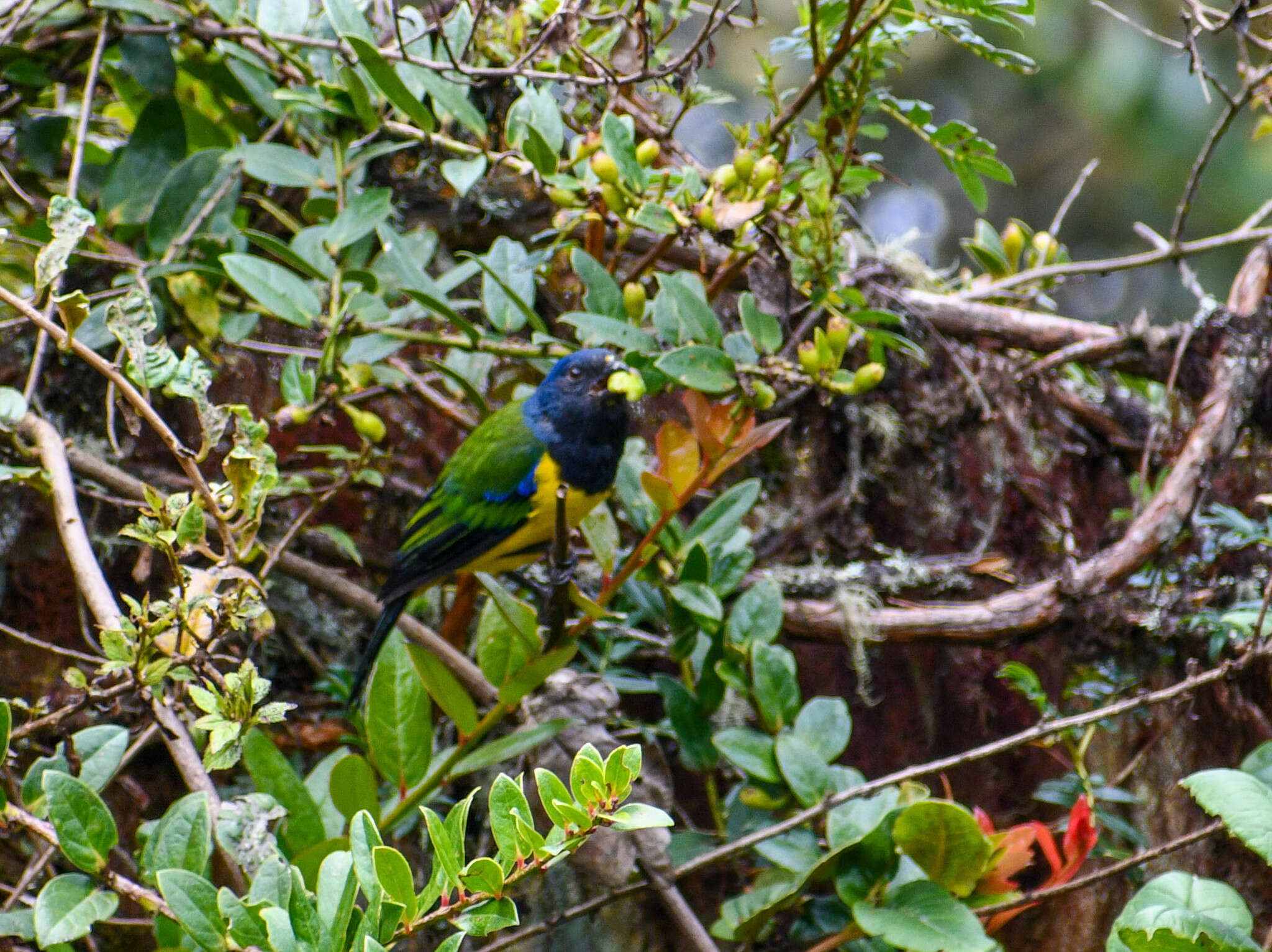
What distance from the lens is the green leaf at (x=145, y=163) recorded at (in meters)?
2.08

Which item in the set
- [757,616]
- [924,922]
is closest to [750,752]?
[757,616]

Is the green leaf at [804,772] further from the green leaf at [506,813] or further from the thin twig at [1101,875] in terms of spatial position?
the green leaf at [506,813]

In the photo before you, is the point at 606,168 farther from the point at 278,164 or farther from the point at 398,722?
the point at 398,722

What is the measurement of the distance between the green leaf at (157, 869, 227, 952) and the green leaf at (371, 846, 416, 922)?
7.3 inches

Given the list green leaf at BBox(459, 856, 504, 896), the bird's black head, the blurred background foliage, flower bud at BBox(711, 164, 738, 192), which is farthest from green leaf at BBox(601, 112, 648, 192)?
the blurred background foliage

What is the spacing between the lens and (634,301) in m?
1.86

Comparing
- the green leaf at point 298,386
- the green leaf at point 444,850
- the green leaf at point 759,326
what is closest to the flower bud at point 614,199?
the green leaf at point 759,326

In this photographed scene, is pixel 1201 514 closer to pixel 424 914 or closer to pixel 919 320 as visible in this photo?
pixel 919 320

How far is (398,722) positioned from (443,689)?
8cm

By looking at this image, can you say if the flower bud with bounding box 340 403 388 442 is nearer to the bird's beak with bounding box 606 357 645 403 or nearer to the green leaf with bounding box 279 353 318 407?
the green leaf with bounding box 279 353 318 407

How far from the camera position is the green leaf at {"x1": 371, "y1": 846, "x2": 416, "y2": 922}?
3.30 ft

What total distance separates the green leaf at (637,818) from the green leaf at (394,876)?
7.5 inches

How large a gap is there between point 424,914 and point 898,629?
115 centimetres

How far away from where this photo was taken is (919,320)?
229 centimetres
